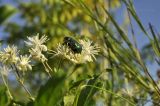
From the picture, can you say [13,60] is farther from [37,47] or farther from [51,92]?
[51,92]

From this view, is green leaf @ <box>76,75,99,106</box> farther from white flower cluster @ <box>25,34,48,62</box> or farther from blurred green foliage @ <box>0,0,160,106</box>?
white flower cluster @ <box>25,34,48,62</box>

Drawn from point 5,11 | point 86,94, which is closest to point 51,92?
point 86,94

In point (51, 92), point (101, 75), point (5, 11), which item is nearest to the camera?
point (51, 92)

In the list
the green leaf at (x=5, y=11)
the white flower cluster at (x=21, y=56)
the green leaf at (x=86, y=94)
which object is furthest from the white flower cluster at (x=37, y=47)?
the green leaf at (x=5, y=11)

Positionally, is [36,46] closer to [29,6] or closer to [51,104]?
[51,104]

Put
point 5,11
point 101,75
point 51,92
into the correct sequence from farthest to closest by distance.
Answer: point 5,11
point 101,75
point 51,92

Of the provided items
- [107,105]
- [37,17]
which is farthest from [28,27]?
[107,105]

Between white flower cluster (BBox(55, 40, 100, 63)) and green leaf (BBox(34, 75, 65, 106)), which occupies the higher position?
white flower cluster (BBox(55, 40, 100, 63))

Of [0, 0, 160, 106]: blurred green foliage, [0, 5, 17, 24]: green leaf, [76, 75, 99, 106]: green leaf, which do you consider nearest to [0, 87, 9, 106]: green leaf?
[0, 0, 160, 106]: blurred green foliage

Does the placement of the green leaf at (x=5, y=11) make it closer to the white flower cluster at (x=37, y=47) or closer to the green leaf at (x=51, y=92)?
the white flower cluster at (x=37, y=47)

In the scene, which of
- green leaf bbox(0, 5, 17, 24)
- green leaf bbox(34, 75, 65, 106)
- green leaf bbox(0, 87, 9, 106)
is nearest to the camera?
green leaf bbox(34, 75, 65, 106)
